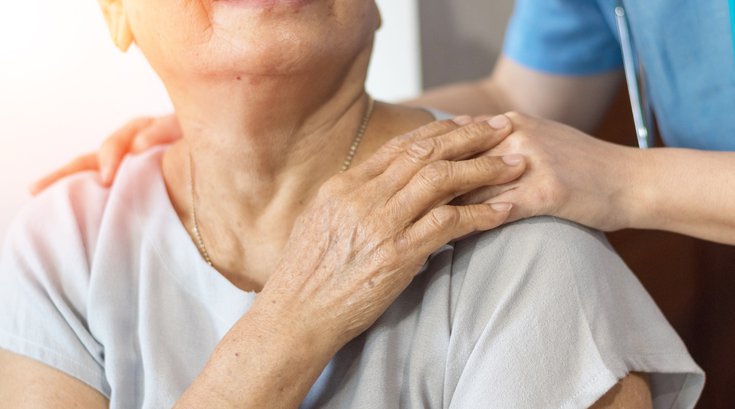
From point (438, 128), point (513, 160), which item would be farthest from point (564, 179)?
point (438, 128)

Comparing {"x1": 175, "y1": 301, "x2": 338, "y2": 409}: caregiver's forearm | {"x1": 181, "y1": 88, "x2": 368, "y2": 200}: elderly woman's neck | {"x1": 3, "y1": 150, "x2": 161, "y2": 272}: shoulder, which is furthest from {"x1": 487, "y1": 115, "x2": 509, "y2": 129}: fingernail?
{"x1": 3, "y1": 150, "x2": 161, "y2": 272}: shoulder

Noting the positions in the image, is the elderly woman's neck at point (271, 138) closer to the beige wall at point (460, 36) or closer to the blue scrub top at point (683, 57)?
the blue scrub top at point (683, 57)

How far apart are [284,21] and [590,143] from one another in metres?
0.42

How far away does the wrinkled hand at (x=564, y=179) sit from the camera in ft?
3.66

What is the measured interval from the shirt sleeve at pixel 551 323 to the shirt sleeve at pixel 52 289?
1.68ft

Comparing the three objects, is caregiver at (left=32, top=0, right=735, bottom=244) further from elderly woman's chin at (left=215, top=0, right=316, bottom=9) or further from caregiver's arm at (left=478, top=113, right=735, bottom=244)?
elderly woman's chin at (left=215, top=0, right=316, bottom=9)

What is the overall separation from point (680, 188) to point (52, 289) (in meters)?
0.85

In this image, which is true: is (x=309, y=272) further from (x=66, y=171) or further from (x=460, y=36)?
(x=460, y=36)

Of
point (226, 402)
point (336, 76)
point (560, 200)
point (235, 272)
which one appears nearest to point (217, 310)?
point (235, 272)

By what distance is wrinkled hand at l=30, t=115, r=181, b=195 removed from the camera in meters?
1.49

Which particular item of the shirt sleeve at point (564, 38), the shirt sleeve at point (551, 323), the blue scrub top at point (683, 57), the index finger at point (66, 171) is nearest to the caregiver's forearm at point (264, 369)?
the shirt sleeve at point (551, 323)

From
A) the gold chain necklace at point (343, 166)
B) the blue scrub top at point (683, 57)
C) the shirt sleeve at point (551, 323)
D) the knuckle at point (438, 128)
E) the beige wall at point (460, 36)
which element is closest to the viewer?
the shirt sleeve at point (551, 323)

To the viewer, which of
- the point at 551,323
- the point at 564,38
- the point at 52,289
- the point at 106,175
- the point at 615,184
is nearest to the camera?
the point at 551,323

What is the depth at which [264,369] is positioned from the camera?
1.08m
